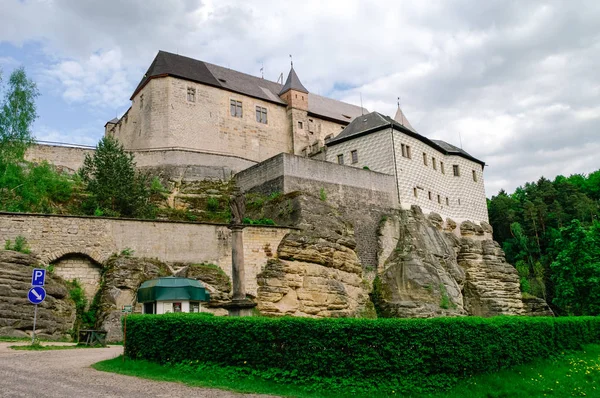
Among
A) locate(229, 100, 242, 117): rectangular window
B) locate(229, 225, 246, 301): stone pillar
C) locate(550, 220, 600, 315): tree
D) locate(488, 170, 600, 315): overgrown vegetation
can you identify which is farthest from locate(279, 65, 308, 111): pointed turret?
locate(229, 225, 246, 301): stone pillar

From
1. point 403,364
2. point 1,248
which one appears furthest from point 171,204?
point 403,364

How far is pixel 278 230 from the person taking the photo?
27.2 metres

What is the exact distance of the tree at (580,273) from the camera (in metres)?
34.9

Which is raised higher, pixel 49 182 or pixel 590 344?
pixel 49 182

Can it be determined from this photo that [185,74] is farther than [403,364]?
Yes

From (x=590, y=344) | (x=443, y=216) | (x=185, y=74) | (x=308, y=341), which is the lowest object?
(x=590, y=344)

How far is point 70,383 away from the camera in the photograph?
1123 centimetres

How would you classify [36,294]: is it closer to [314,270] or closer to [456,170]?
[314,270]

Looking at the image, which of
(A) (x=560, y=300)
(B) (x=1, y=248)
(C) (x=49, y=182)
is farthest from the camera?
(A) (x=560, y=300)

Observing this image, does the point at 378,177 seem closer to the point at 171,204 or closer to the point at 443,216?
the point at 443,216

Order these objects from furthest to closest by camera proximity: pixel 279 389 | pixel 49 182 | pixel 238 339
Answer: pixel 49 182 → pixel 238 339 → pixel 279 389

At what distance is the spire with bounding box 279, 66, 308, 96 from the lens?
1922 inches

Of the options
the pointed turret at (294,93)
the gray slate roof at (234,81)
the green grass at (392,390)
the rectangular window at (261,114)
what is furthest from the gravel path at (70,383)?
the pointed turret at (294,93)

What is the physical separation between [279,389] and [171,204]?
23.9 meters
